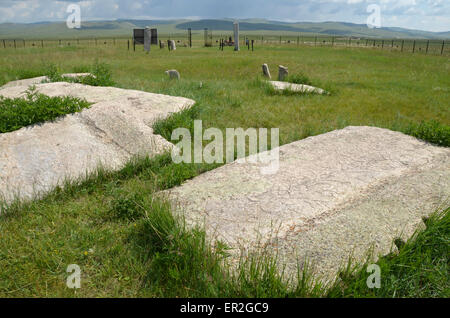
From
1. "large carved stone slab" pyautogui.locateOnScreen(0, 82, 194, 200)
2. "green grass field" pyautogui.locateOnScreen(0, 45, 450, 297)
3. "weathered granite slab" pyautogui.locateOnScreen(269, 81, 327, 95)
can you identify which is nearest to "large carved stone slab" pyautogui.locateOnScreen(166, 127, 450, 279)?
"green grass field" pyautogui.locateOnScreen(0, 45, 450, 297)

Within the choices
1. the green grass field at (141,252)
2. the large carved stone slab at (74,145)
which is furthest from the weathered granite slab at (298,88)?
the large carved stone slab at (74,145)

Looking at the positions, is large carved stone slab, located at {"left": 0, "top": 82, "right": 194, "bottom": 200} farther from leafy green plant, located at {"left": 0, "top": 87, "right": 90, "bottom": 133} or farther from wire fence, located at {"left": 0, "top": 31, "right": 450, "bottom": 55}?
wire fence, located at {"left": 0, "top": 31, "right": 450, "bottom": 55}

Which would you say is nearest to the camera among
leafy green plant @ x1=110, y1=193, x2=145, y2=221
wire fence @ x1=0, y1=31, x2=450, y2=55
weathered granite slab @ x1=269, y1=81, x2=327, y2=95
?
leafy green plant @ x1=110, y1=193, x2=145, y2=221

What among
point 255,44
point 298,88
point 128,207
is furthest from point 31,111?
point 255,44

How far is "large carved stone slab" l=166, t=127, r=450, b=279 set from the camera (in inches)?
111

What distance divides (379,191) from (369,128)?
2.58 m

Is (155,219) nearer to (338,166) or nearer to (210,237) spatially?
(210,237)

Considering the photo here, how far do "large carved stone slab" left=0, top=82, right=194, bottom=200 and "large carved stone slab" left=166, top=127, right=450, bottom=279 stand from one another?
52.0 inches

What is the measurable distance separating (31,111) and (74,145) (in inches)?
38.1

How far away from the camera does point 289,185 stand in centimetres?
382

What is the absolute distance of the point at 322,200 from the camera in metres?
3.48

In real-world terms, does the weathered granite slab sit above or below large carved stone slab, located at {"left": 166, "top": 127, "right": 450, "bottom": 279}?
above

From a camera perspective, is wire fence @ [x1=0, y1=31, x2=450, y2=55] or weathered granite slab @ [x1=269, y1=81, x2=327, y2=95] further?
wire fence @ [x1=0, y1=31, x2=450, y2=55]
